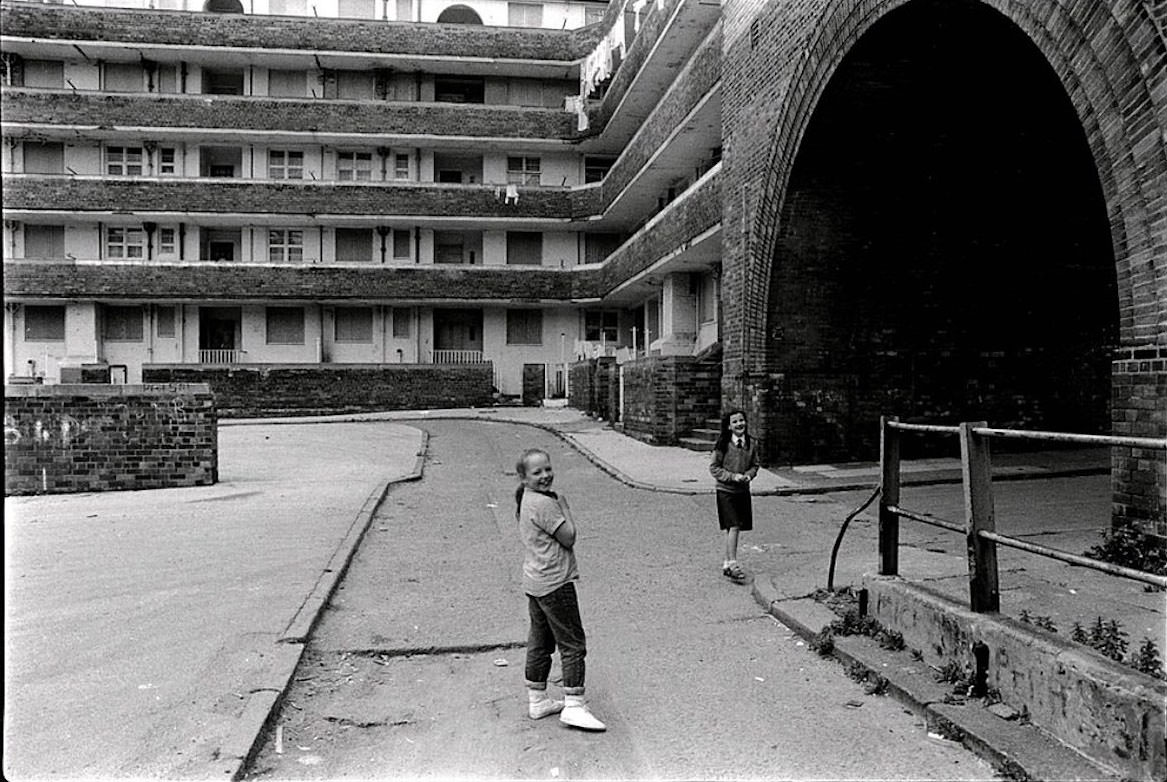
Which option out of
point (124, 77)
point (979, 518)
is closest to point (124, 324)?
point (124, 77)

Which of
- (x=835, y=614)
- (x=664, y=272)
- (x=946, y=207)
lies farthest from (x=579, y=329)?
(x=835, y=614)

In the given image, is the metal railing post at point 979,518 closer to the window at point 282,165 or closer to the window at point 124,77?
the window at point 282,165

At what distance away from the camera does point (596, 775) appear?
357 cm

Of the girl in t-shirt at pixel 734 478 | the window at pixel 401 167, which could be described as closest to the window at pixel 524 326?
the window at pixel 401 167

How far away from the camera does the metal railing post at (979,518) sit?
14.1 feet

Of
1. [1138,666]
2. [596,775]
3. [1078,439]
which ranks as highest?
Result: [1078,439]

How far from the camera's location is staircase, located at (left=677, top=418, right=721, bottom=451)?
1639 centimetres

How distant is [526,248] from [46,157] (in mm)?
19658

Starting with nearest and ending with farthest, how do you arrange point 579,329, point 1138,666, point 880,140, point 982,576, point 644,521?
point 1138,666 < point 982,576 < point 644,521 < point 880,140 < point 579,329

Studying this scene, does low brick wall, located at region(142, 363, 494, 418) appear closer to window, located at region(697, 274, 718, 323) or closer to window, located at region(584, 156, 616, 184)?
window, located at region(584, 156, 616, 184)

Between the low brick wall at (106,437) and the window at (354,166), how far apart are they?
92.8 feet

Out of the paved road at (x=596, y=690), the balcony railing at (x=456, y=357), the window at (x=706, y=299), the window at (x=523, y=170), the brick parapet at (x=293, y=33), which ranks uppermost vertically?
the brick parapet at (x=293, y=33)

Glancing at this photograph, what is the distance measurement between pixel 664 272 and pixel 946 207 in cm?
1386

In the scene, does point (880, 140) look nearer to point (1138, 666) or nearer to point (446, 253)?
point (1138, 666)
